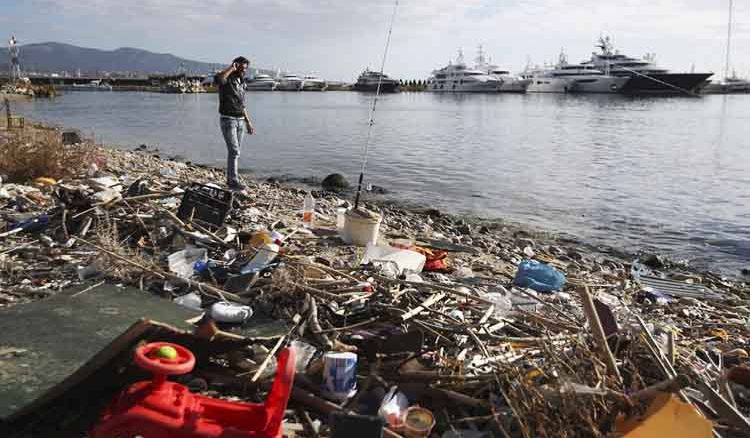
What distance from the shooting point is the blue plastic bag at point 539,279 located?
5.80 m

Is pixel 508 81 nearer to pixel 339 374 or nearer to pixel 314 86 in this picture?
pixel 314 86

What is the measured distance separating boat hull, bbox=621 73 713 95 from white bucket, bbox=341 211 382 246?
8277 cm

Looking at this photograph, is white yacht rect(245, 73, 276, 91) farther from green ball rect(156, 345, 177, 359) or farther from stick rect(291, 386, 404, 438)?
green ball rect(156, 345, 177, 359)

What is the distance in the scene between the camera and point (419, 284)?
4.34m

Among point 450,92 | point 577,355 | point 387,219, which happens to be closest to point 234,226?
point 387,219

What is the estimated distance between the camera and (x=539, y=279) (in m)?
5.95

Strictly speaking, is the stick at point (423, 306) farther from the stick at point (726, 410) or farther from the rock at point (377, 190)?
the rock at point (377, 190)

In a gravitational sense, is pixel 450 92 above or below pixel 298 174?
above

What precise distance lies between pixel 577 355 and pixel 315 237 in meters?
4.10

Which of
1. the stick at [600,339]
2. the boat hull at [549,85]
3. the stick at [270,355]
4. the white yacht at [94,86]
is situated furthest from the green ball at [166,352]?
the boat hull at [549,85]

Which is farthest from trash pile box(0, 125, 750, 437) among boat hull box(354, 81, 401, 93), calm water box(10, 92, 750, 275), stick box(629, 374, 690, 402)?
boat hull box(354, 81, 401, 93)

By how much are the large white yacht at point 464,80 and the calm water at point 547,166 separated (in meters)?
63.4

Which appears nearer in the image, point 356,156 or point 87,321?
point 87,321

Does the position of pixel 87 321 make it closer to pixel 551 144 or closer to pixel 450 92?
pixel 551 144
